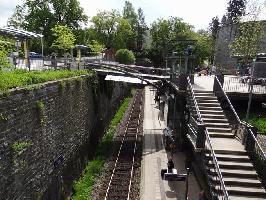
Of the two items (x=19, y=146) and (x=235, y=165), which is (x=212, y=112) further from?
(x=19, y=146)

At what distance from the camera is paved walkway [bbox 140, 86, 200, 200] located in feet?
59.8

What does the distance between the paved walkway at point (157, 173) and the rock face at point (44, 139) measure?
4.00 m

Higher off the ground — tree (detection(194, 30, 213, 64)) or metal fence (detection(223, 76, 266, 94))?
tree (detection(194, 30, 213, 64))

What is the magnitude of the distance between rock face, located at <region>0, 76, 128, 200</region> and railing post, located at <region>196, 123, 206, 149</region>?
676 cm

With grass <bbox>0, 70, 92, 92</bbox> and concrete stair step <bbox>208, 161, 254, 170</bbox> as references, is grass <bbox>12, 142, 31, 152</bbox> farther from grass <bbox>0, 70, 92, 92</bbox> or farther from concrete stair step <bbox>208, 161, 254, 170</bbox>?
concrete stair step <bbox>208, 161, 254, 170</bbox>

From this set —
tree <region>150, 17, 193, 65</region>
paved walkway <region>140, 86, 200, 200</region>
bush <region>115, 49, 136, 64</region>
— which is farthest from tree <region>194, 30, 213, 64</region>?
paved walkway <region>140, 86, 200, 200</region>

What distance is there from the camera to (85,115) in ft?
83.6

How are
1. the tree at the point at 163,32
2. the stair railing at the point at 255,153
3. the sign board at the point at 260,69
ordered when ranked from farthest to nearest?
the tree at the point at 163,32 < the sign board at the point at 260,69 < the stair railing at the point at 255,153

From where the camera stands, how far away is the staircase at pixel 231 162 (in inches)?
579

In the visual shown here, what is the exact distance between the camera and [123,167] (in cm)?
2194

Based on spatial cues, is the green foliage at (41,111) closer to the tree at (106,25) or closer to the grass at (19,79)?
the grass at (19,79)

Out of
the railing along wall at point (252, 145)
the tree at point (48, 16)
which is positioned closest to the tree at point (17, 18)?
the tree at point (48, 16)

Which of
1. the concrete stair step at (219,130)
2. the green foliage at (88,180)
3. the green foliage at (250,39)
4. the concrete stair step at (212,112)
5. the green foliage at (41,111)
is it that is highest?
the green foliage at (250,39)

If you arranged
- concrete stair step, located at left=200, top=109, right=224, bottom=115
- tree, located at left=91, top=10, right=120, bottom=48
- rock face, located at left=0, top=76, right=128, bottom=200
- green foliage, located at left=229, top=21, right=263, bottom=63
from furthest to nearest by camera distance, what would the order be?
tree, located at left=91, top=10, right=120, bottom=48 → green foliage, located at left=229, top=21, right=263, bottom=63 → concrete stair step, located at left=200, top=109, right=224, bottom=115 → rock face, located at left=0, top=76, right=128, bottom=200
